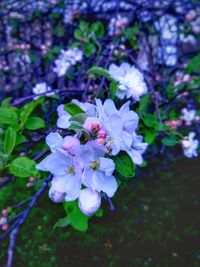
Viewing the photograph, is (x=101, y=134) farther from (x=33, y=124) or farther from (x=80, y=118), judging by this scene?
(x=33, y=124)

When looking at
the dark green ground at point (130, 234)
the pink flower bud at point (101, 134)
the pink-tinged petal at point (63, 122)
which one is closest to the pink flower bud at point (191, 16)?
the dark green ground at point (130, 234)

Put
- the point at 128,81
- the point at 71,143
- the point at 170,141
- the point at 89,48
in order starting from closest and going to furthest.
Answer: the point at 71,143
the point at 128,81
the point at 170,141
the point at 89,48

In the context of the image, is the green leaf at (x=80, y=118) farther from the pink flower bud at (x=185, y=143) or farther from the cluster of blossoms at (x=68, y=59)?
the cluster of blossoms at (x=68, y=59)

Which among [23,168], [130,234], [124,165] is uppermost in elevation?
[124,165]

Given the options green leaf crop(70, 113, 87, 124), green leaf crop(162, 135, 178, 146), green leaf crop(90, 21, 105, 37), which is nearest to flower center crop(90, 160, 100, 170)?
green leaf crop(70, 113, 87, 124)

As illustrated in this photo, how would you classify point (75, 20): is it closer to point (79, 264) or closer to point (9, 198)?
point (9, 198)

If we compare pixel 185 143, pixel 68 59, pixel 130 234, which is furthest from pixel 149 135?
pixel 68 59

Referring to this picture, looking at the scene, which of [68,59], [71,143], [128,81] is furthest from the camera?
[68,59]

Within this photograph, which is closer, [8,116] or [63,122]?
[63,122]
